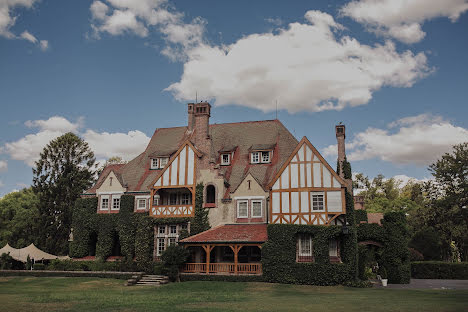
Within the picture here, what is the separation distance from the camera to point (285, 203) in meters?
30.0

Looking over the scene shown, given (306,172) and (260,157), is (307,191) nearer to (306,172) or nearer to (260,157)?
(306,172)

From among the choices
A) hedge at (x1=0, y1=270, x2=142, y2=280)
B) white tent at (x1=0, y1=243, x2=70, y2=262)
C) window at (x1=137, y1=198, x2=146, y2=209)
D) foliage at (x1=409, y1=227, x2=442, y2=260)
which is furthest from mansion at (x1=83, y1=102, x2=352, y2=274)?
foliage at (x1=409, y1=227, x2=442, y2=260)

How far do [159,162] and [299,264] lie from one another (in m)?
17.0

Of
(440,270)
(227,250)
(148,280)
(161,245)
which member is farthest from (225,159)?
(440,270)

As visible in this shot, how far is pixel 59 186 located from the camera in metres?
46.4

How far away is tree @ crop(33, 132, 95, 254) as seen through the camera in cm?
4616

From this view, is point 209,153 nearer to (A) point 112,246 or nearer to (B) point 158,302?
(A) point 112,246

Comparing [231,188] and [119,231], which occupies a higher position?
[231,188]

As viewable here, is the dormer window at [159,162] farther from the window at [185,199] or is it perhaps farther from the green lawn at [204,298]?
the green lawn at [204,298]

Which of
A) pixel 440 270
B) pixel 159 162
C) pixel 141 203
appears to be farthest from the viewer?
pixel 440 270

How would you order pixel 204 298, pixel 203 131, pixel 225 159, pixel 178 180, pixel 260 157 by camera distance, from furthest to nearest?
pixel 225 159
pixel 260 157
pixel 203 131
pixel 178 180
pixel 204 298

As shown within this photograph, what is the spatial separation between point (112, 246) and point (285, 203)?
1620cm

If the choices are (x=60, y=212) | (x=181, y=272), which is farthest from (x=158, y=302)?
(x=60, y=212)

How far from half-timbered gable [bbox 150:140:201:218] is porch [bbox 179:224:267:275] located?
3.28 meters
